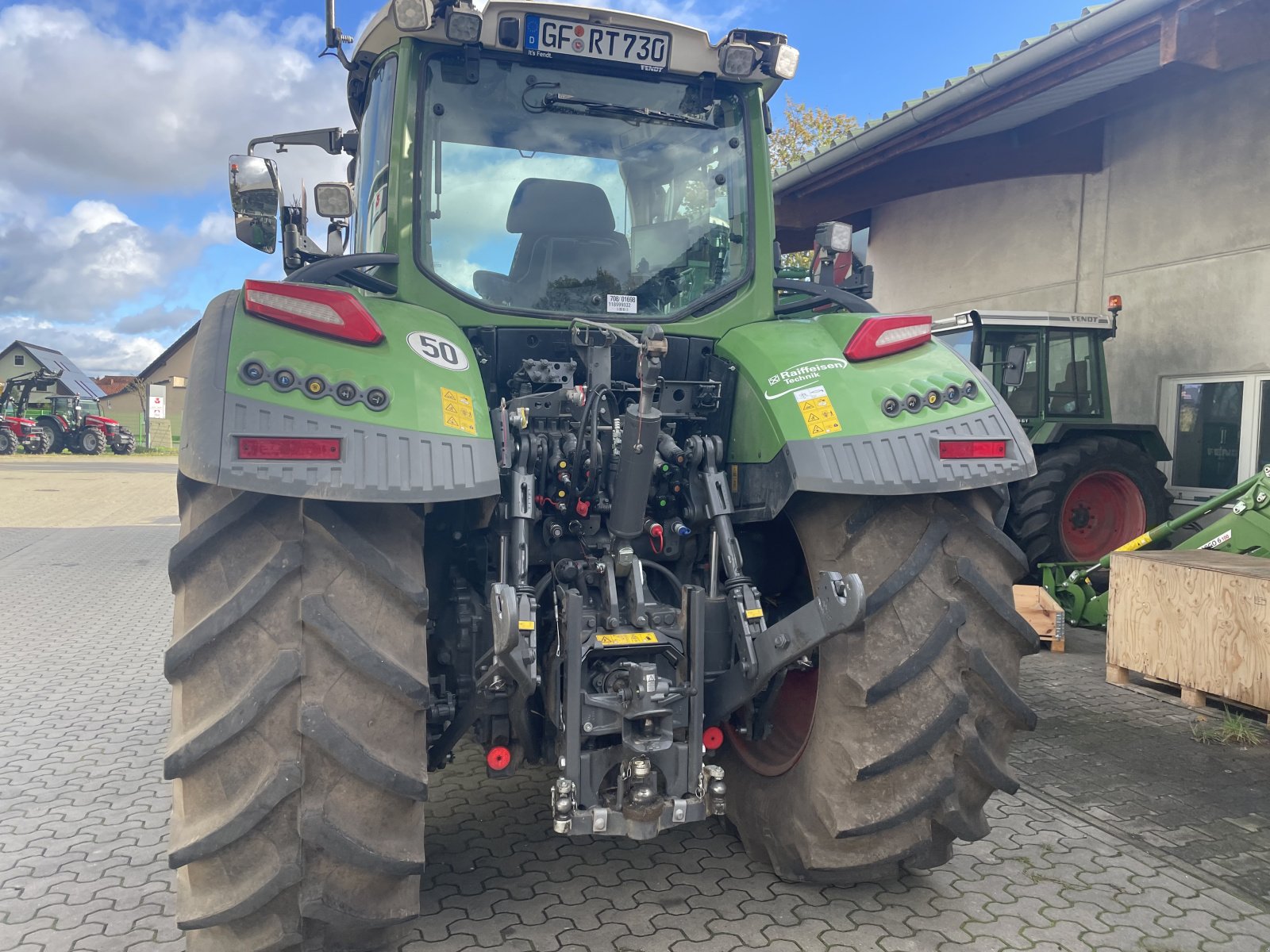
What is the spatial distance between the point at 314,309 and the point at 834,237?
2.21 metres

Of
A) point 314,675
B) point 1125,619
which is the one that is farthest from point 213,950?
point 1125,619

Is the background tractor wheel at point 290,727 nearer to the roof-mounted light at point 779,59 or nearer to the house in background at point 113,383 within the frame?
the roof-mounted light at point 779,59

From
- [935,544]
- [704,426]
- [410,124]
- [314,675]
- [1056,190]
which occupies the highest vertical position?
[1056,190]

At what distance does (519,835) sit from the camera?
11.2ft

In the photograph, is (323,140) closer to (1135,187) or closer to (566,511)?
(566,511)

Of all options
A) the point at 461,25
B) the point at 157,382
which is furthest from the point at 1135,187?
the point at 157,382

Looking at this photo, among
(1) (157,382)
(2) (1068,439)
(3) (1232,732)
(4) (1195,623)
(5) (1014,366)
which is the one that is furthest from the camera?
(1) (157,382)

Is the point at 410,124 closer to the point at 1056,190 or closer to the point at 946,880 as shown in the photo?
the point at 946,880

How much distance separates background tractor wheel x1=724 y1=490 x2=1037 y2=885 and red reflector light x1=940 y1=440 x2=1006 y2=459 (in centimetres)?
14

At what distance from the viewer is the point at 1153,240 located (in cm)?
925

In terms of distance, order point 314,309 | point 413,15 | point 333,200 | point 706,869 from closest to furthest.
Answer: point 314,309 → point 413,15 → point 706,869 → point 333,200

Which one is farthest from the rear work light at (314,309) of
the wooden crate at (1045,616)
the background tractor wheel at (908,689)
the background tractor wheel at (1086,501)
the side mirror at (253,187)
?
the background tractor wheel at (1086,501)

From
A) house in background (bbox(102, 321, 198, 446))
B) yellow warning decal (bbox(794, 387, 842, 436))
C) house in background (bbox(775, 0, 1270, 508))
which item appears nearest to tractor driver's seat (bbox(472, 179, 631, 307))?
yellow warning decal (bbox(794, 387, 842, 436))

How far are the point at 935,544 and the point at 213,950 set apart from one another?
7.01 ft
